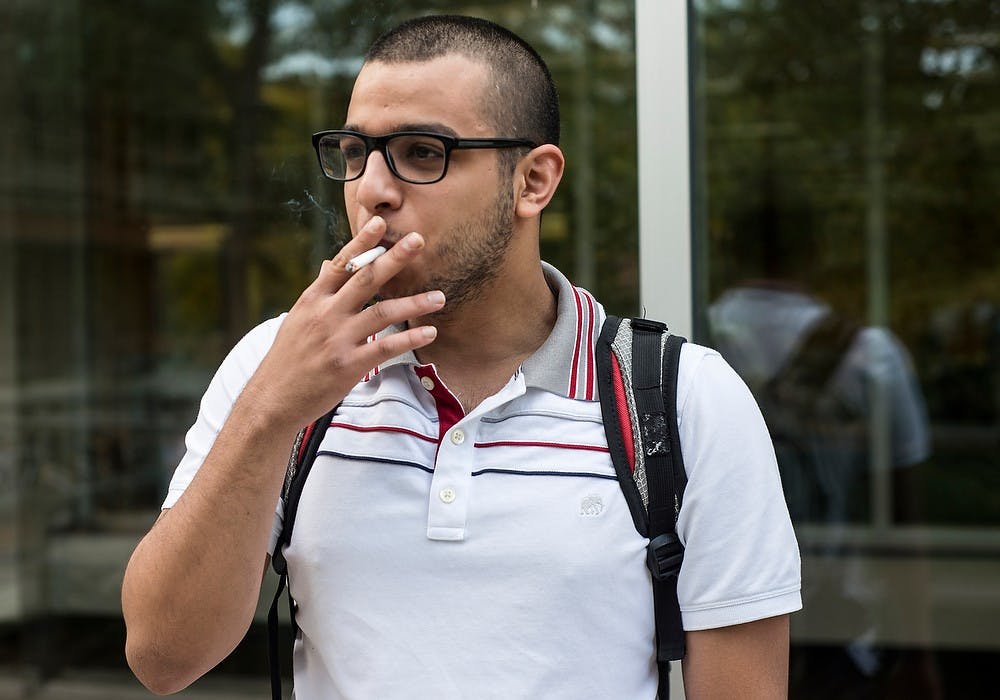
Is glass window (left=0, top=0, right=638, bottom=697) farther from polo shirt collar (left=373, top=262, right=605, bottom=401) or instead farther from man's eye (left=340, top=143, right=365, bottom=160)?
man's eye (left=340, top=143, right=365, bottom=160)

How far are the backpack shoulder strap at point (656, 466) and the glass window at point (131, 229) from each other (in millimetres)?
1974

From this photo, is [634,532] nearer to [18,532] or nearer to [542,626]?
[542,626]

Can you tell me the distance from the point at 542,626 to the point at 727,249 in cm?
288

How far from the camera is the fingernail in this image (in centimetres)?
119

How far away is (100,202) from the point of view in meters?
8.16

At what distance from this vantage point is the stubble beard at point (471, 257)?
1306mm

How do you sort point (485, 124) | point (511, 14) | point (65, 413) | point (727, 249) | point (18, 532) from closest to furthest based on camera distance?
point (485, 124) → point (727, 249) → point (18, 532) → point (511, 14) → point (65, 413)

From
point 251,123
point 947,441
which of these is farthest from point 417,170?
point 251,123

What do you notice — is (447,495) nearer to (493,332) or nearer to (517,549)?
(517,549)

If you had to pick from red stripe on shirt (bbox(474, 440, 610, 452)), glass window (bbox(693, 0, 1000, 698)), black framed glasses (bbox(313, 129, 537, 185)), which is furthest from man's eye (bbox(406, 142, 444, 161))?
glass window (bbox(693, 0, 1000, 698))

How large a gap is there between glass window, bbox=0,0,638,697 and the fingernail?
2.09 metres

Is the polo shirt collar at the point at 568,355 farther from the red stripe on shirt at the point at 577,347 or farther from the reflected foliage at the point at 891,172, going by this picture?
the reflected foliage at the point at 891,172

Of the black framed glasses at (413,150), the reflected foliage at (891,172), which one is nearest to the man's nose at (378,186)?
the black framed glasses at (413,150)

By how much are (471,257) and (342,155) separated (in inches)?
8.8
